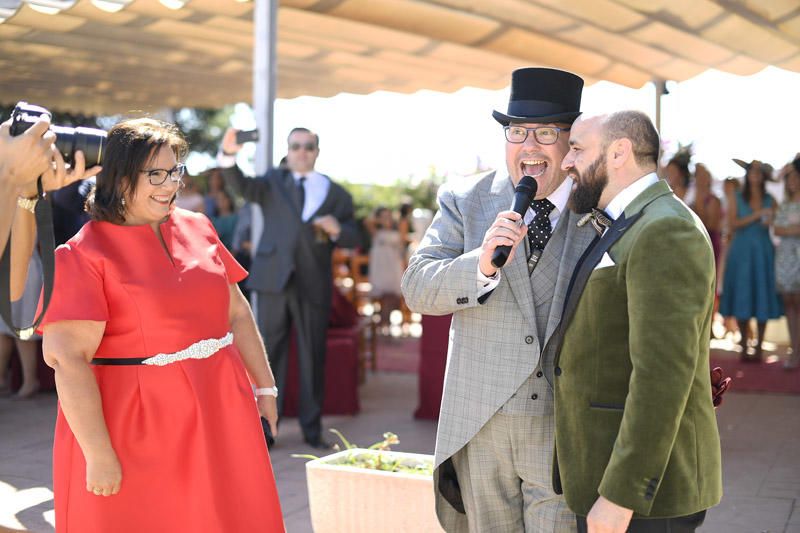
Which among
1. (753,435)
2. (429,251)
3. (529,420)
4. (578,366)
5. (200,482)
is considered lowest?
(753,435)

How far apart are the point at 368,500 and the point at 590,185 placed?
1.82 meters

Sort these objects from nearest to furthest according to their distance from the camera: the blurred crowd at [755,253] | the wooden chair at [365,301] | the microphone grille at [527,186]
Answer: the microphone grille at [527,186], the blurred crowd at [755,253], the wooden chair at [365,301]

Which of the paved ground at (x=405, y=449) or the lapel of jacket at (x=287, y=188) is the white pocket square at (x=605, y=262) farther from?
the lapel of jacket at (x=287, y=188)

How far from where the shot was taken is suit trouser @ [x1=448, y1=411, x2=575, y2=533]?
8.26ft

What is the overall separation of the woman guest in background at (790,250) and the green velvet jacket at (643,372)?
7.15 m

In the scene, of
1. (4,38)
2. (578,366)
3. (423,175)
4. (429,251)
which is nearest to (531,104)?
(429,251)

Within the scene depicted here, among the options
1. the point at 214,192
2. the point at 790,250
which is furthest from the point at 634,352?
the point at 214,192

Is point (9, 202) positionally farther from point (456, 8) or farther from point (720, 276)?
point (720, 276)

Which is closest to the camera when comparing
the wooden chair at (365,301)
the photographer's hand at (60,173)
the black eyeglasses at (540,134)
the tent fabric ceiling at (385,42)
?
the photographer's hand at (60,173)

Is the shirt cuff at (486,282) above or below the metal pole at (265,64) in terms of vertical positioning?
below

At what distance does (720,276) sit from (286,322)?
5.60 m

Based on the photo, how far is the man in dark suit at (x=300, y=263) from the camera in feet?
19.6

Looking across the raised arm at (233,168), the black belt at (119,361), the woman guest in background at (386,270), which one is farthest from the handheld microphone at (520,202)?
the woman guest in background at (386,270)

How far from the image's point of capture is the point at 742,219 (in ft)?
30.6
